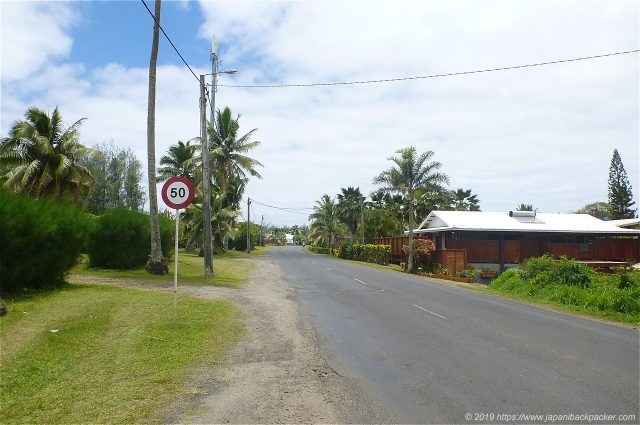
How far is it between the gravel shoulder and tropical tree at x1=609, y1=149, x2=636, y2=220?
7252cm

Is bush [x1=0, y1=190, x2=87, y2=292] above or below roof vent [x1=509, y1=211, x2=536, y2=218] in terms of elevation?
below

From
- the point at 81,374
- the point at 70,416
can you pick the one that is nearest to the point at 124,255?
the point at 81,374

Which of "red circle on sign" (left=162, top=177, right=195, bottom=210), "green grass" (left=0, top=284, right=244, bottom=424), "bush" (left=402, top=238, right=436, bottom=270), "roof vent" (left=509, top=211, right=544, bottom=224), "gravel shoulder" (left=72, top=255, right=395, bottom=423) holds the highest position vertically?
"roof vent" (left=509, top=211, right=544, bottom=224)

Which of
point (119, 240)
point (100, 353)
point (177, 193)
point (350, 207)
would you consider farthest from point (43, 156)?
point (350, 207)

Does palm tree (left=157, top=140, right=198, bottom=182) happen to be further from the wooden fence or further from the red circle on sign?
the red circle on sign

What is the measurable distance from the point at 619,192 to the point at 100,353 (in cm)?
7646

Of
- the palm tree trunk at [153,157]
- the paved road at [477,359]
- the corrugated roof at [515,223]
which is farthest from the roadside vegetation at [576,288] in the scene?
the palm tree trunk at [153,157]

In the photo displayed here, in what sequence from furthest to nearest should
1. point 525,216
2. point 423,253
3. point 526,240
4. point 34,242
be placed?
point 525,216 < point 526,240 < point 423,253 < point 34,242

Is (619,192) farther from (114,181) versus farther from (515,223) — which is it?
(114,181)

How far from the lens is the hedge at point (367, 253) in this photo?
152 feet

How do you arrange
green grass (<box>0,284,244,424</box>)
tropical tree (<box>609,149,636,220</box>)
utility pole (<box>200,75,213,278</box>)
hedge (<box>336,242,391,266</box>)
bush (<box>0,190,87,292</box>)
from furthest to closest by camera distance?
tropical tree (<box>609,149,636,220</box>)
hedge (<box>336,242,391,266</box>)
utility pole (<box>200,75,213,278</box>)
bush (<box>0,190,87,292</box>)
green grass (<box>0,284,244,424</box>)

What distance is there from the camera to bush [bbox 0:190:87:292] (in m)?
12.0

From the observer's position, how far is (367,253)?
5162 cm

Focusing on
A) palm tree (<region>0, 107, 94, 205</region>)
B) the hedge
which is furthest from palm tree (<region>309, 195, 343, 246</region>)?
palm tree (<region>0, 107, 94, 205</region>)
